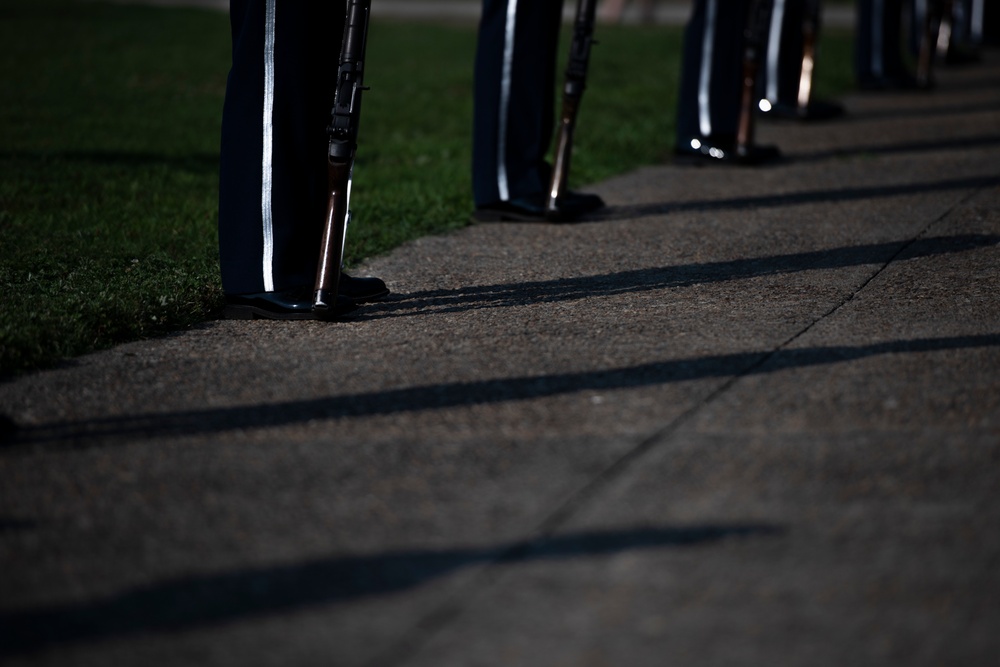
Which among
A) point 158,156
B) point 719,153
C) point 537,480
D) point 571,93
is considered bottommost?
point 158,156

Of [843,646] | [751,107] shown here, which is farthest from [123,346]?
[751,107]

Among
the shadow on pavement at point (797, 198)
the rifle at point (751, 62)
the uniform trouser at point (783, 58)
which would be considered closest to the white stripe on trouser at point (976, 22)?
the uniform trouser at point (783, 58)

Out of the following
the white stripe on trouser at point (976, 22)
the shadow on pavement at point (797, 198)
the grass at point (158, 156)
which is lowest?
the grass at point (158, 156)

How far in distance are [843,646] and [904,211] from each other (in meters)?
3.87

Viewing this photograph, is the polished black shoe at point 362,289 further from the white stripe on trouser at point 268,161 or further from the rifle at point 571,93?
the rifle at point 571,93

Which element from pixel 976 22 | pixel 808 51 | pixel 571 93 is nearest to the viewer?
pixel 571 93

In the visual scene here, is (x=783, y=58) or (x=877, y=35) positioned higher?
(x=877, y=35)

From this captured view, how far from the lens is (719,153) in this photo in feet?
22.9

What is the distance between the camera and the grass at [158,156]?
4.04m

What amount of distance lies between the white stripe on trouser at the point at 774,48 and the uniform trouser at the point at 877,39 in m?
2.13

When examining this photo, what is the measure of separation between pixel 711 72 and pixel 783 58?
7.10ft

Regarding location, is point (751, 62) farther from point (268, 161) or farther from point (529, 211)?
point (268, 161)

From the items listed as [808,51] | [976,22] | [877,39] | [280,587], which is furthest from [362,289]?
[976,22]

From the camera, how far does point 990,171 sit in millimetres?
6648
